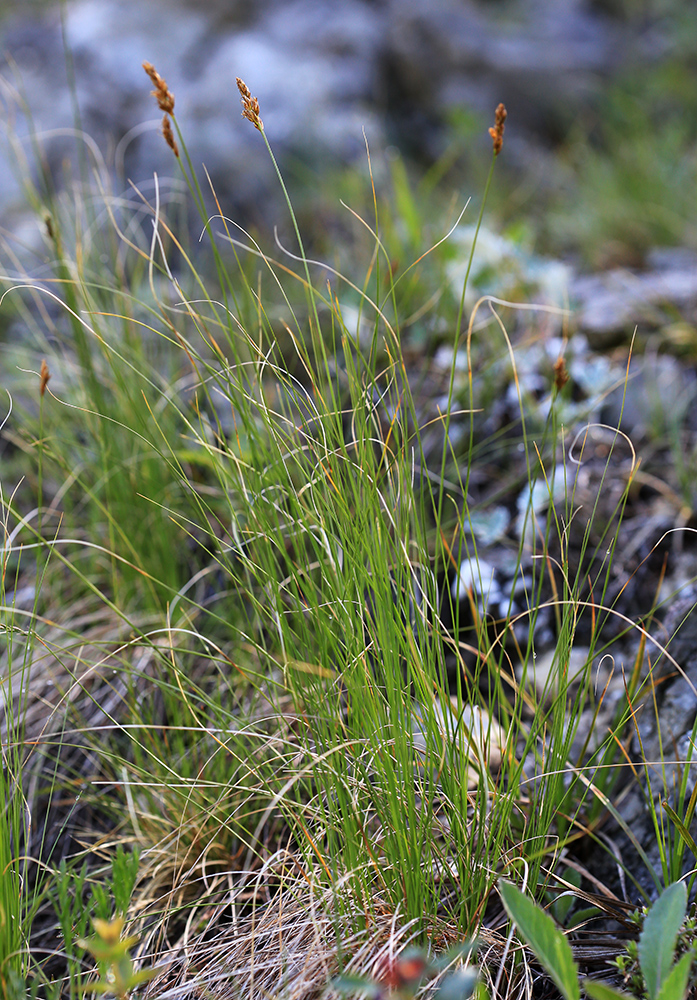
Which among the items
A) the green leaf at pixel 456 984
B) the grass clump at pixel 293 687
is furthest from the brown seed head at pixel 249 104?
the green leaf at pixel 456 984

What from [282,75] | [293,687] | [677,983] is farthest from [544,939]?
[282,75]

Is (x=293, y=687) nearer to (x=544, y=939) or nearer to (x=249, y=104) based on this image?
(x=544, y=939)

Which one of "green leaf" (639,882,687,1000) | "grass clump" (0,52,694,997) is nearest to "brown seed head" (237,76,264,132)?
"grass clump" (0,52,694,997)

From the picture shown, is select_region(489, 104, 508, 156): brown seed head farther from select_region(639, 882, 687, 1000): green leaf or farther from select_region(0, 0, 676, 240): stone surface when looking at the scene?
select_region(0, 0, 676, 240): stone surface

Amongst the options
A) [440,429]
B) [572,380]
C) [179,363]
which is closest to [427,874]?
[440,429]

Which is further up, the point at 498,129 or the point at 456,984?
the point at 498,129
